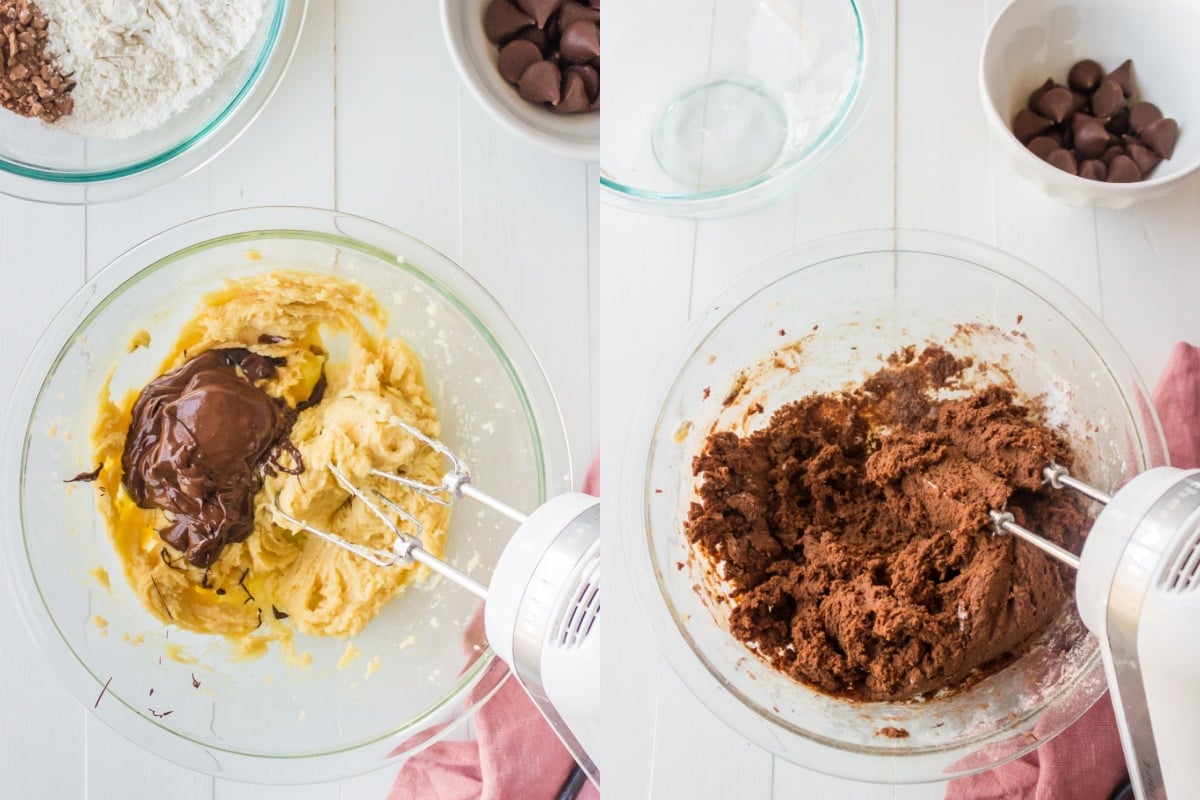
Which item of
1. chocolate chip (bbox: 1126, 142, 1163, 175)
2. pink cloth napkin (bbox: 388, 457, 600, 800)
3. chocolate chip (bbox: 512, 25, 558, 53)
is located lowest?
pink cloth napkin (bbox: 388, 457, 600, 800)

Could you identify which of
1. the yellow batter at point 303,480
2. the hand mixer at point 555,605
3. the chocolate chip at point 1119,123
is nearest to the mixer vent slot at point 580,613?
the hand mixer at point 555,605

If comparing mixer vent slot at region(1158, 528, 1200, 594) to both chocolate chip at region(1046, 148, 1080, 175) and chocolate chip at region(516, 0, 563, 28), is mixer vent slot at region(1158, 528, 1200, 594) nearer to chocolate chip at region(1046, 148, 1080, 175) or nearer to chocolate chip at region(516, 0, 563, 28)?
chocolate chip at region(1046, 148, 1080, 175)

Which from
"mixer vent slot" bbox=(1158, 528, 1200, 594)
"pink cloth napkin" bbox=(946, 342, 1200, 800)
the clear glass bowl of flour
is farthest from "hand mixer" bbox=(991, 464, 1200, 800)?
the clear glass bowl of flour

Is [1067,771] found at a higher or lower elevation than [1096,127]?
lower

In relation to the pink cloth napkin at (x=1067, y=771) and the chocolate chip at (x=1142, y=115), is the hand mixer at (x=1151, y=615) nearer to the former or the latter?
the pink cloth napkin at (x=1067, y=771)

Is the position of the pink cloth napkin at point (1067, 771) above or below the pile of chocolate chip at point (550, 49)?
below

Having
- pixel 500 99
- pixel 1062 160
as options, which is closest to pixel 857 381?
pixel 1062 160

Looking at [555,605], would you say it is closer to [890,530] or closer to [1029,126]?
[890,530]
